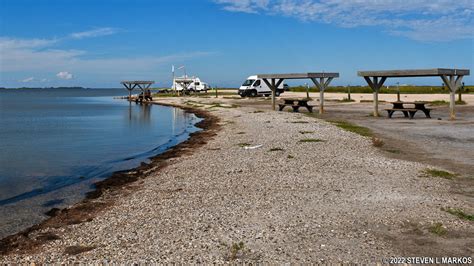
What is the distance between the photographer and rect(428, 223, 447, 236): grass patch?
247 inches

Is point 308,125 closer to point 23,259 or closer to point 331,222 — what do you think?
point 331,222

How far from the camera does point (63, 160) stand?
640 inches

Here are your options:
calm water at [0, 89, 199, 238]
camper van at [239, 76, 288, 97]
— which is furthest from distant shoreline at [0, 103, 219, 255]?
camper van at [239, 76, 288, 97]

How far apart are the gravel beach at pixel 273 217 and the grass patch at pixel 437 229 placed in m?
0.03

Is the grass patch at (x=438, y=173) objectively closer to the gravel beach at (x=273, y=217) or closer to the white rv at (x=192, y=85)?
the gravel beach at (x=273, y=217)

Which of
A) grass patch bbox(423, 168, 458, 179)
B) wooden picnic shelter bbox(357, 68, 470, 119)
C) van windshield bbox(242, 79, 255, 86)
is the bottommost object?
grass patch bbox(423, 168, 458, 179)

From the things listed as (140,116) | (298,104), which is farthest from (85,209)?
(140,116)

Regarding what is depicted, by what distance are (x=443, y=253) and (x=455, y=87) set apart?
67.0 feet

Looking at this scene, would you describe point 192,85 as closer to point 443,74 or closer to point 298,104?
point 298,104

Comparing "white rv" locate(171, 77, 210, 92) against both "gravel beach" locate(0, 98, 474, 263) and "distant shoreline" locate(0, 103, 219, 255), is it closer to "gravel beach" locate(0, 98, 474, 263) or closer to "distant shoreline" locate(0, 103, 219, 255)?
"distant shoreline" locate(0, 103, 219, 255)

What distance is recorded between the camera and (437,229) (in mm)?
6430

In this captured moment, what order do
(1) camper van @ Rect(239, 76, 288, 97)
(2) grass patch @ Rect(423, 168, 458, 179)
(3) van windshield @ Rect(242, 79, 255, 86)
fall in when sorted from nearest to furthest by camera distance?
(2) grass patch @ Rect(423, 168, 458, 179), (1) camper van @ Rect(239, 76, 288, 97), (3) van windshield @ Rect(242, 79, 255, 86)

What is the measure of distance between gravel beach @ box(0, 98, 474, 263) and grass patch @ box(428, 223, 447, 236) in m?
0.03

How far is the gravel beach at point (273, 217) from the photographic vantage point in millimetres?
5773
